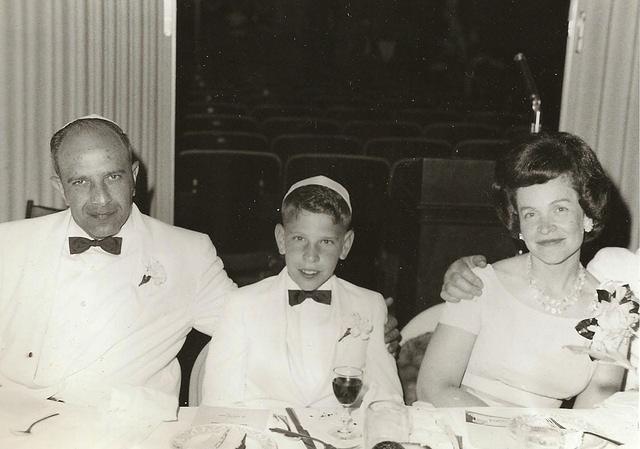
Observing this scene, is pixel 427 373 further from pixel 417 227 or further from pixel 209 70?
pixel 209 70

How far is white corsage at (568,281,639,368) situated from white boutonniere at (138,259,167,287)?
1.36 metres

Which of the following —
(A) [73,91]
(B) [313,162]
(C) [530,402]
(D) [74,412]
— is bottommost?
(C) [530,402]

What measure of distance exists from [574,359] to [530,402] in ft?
0.63

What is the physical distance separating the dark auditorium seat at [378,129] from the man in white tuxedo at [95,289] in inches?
184

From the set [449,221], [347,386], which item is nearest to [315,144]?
[449,221]

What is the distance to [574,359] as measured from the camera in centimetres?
211

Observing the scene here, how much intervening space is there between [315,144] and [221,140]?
2.61 feet

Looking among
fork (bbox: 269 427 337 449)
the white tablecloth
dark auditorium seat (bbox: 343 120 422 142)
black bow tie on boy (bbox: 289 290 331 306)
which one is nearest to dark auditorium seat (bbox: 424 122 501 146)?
dark auditorium seat (bbox: 343 120 422 142)

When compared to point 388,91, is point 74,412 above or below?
below

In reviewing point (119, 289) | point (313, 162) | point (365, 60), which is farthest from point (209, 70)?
point (119, 289)

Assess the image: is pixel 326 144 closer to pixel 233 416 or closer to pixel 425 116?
pixel 425 116

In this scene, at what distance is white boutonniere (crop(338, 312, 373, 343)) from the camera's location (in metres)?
2.27

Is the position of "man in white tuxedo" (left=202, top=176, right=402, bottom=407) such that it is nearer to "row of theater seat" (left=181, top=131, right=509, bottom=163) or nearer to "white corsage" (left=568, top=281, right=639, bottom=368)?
"white corsage" (left=568, top=281, right=639, bottom=368)

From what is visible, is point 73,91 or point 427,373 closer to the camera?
point 427,373
